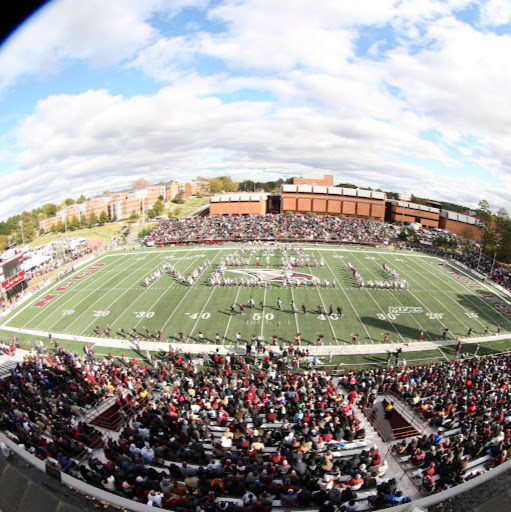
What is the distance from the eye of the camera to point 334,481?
8359mm

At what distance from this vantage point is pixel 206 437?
10703 millimetres

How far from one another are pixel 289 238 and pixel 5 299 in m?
36.5

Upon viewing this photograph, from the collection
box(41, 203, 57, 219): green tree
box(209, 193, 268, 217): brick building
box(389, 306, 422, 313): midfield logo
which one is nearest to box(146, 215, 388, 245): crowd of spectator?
box(209, 193, 268, 217): brick building

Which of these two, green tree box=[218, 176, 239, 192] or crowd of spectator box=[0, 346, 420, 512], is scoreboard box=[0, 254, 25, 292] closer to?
crowd of spectator box=[0, 346, 420, 512]

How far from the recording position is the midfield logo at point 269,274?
32.2 metres

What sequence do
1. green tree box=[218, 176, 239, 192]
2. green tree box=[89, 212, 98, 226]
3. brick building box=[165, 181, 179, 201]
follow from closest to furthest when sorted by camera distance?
green tree box=[89, 212, 98, 226]
green tree box=[218, 176, 239, 192]
brick building box=[165, 181, 179, 201]

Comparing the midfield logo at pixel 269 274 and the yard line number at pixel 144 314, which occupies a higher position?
the midfield logo at pixel 269 274

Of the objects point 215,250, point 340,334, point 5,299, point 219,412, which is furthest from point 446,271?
point 5,299

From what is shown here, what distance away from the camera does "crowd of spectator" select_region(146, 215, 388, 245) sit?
5216 cm

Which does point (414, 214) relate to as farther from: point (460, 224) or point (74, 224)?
point (74, 224)

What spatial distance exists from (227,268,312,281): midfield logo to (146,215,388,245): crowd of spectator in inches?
705

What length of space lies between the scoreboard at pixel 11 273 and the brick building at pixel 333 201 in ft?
180

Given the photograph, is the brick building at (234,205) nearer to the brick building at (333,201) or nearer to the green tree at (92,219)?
the brick building at (333,201)

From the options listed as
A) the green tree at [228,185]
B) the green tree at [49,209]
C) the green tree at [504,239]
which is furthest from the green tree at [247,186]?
the green tree at [504,239]
